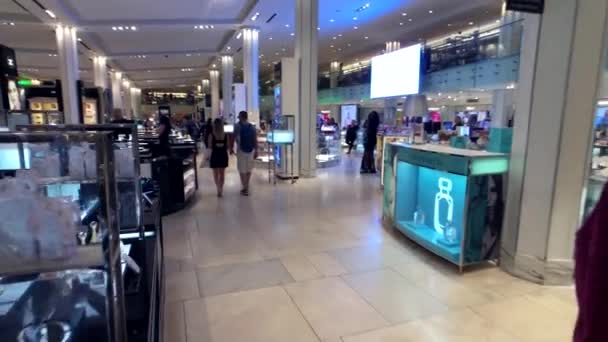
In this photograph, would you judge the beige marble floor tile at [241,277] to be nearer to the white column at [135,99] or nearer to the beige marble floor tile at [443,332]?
the beige marble floor tile at [443,332]

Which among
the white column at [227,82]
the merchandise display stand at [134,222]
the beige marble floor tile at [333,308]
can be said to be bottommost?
the beige marble floor tile at [333,308]

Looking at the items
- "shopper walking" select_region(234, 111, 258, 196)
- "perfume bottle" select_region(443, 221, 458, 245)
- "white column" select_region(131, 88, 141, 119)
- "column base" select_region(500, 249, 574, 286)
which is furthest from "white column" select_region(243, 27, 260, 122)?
"white column" select_region(131, 88, 141, 119)

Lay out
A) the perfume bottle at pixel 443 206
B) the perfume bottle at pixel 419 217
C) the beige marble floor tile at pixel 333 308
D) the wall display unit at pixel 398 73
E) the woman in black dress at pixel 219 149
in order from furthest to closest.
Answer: the wall display unit at pixel 398 73, the woman in black dress at pixel 219 149, the perfume bottle at pixel 419 217, the perfume bottle at pixel 443 206, the beige marble floor tile at pixel 333 308

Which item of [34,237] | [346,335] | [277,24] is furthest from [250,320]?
[277,24]

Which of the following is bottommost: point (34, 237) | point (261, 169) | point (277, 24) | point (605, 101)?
point (261, 169)

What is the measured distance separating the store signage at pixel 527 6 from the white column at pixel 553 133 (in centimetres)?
6

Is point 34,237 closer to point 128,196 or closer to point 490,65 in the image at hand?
point 128,196

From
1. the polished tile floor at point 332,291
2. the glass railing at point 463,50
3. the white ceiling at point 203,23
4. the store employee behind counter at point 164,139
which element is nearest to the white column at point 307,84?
the white ceiling at point 203,23

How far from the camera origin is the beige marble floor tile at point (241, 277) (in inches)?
126

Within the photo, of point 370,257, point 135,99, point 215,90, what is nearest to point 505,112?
point 370,257

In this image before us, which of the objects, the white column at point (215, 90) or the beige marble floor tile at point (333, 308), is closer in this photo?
the beige marble floor tile at point (333, 308)

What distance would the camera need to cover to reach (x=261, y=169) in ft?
34.9

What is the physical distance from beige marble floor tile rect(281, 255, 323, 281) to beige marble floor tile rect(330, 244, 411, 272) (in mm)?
346

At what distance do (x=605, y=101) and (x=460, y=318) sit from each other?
2.23 m
